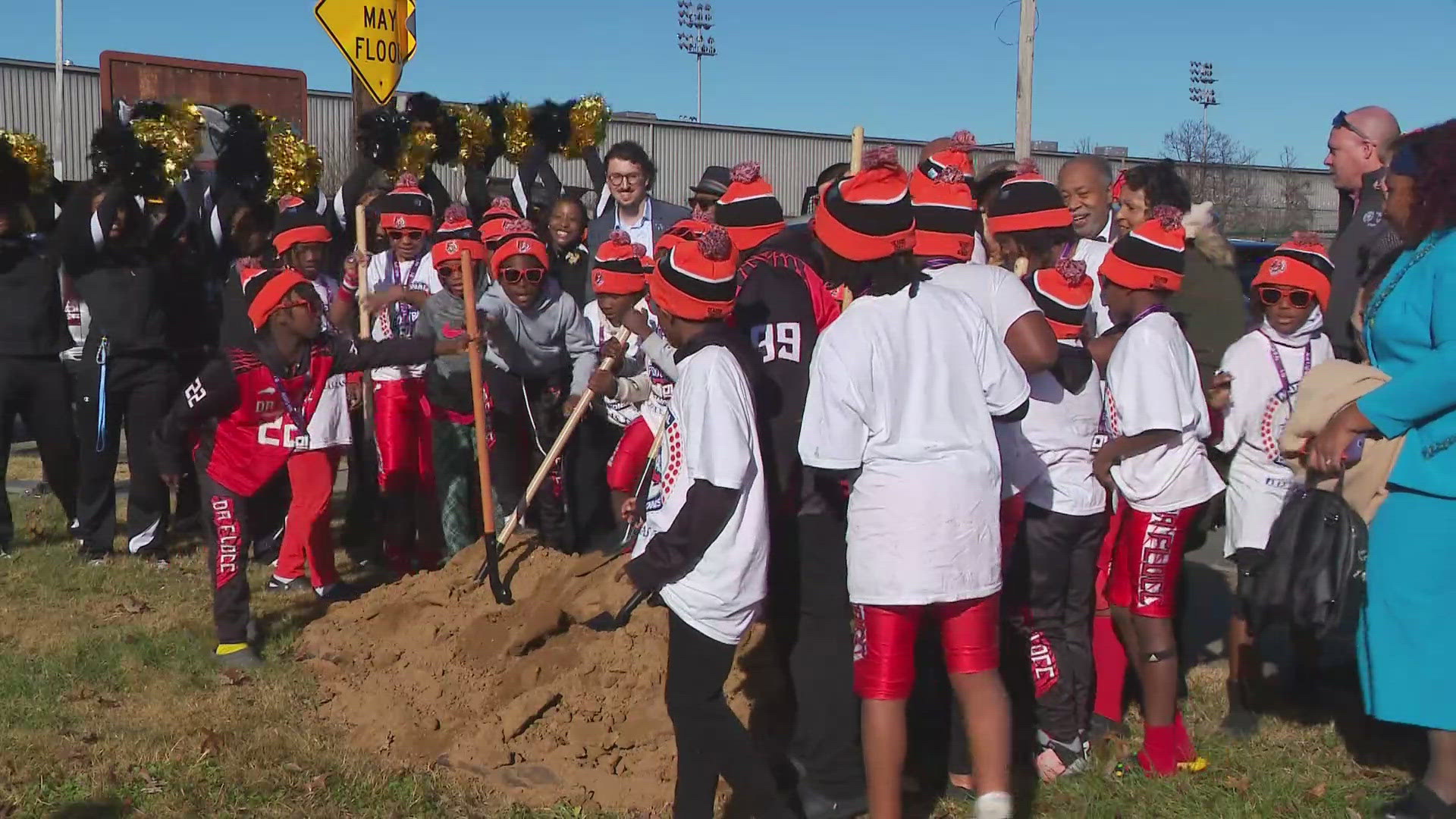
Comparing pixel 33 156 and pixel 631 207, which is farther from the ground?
pixel 33 156

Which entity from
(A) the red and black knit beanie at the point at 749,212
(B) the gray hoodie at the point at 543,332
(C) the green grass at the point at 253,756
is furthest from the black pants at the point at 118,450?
(A) the red and black knit beanie at the point at 749,212

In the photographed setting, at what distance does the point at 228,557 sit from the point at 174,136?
3435 millimetres

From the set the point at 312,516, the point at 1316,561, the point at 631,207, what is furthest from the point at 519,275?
the point at 1316,561

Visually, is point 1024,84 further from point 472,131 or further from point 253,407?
point 253,407

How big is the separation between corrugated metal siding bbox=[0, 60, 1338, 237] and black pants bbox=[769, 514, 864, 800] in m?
23.8

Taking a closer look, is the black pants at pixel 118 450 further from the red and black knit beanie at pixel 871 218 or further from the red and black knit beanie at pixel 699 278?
the red and black knit beanie at pixel 871 218

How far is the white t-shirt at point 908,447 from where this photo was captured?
3.74 m

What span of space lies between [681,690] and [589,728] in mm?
1160

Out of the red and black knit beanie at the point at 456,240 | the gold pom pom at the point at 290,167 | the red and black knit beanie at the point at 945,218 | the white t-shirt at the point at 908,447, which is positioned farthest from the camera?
the gold pom pom at the point at 290,167

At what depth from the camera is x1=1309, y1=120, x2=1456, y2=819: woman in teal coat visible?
399 cm

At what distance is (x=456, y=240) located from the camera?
24.4 feet

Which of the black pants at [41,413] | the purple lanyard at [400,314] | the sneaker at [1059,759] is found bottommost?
the sneaker at [1059,759]

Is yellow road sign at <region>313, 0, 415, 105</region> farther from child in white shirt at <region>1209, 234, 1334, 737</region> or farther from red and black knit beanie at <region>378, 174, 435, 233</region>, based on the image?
child in white shirt at <region>1209, 234, 1334, 737</region>

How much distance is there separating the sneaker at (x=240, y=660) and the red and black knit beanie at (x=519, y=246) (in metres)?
2.23
